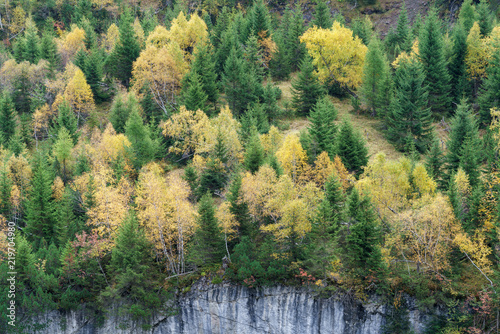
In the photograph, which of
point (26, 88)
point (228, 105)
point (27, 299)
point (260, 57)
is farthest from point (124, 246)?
point (26, 88)

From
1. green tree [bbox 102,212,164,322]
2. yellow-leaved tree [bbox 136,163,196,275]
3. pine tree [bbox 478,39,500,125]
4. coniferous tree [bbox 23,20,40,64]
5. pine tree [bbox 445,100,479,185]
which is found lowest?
green tree [bbox 102,212,164,322]

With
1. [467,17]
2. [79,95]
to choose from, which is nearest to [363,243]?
[79,95]

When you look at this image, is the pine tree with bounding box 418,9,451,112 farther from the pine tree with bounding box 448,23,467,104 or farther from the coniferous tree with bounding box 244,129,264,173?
the coniferous tree with bounding box 244,129,264,173

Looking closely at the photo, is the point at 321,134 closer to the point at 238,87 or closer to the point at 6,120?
the point at 238,87

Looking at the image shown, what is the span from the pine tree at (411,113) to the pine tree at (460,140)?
24.5 feet

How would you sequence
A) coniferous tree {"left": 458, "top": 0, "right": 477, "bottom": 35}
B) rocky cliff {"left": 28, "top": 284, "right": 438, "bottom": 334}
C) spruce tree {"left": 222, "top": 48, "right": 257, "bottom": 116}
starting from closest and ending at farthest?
rocky cliff {"left": 28, "top": 284, "right": 438, "bottom": 334}, spruce tree {"left": 222, "top": 48, "right": 257, "bottom": 116}, coniferous tree {"left": 458, "top": 0, "right": 477, "bottom": 35}

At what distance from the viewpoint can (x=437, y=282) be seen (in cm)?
4488

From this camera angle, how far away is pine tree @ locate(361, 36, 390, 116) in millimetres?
68562

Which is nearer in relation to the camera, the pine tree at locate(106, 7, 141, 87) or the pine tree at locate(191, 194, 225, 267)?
the pine tree at locate(191, 194, 225, 267)

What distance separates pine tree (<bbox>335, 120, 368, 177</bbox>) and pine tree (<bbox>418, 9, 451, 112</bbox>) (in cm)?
1903

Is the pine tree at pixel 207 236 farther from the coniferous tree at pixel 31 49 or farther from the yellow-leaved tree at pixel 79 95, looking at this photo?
the coniferous tree at pixel 31 49

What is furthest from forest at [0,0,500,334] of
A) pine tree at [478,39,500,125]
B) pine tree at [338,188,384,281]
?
pine tree at [478,39,500,125]

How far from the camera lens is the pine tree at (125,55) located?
82.4 m

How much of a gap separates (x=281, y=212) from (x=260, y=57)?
118 ft
